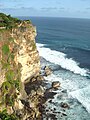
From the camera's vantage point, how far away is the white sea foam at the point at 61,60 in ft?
253

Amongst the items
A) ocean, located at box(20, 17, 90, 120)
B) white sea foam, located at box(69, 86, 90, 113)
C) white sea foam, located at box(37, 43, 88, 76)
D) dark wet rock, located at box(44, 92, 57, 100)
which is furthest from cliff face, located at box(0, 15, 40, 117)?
white sea foam, located at box(37, 43, 88, 76)

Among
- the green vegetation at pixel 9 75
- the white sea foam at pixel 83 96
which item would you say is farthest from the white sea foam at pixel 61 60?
the green vegetation at pixel 9 75

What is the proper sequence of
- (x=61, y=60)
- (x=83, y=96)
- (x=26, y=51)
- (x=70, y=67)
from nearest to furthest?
(x=83, y=96)
(x=26, y=51)
(x=70, y=67)
(x=61, y=60)

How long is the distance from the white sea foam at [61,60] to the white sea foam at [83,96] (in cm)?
1175

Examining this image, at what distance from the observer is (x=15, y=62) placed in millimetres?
52938

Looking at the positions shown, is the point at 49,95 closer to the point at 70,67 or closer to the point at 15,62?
the point at 15,62

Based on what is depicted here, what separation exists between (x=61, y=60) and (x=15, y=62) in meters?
35.6

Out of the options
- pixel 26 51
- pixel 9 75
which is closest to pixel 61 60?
pixel 26 51

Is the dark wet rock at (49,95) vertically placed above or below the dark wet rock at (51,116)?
above

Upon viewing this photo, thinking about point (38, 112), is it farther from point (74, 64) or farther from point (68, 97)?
point (74, 64)

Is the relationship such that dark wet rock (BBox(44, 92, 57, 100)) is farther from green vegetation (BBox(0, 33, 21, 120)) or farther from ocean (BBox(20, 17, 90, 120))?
green vegetation (BBox(0, 33, 21, 120))

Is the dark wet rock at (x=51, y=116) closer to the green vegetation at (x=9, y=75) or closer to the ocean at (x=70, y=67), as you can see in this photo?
the ocean at (x=70, y=67)

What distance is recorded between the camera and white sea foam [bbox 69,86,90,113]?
55250mm

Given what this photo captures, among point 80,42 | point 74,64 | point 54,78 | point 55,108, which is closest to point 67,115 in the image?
point 55,108
